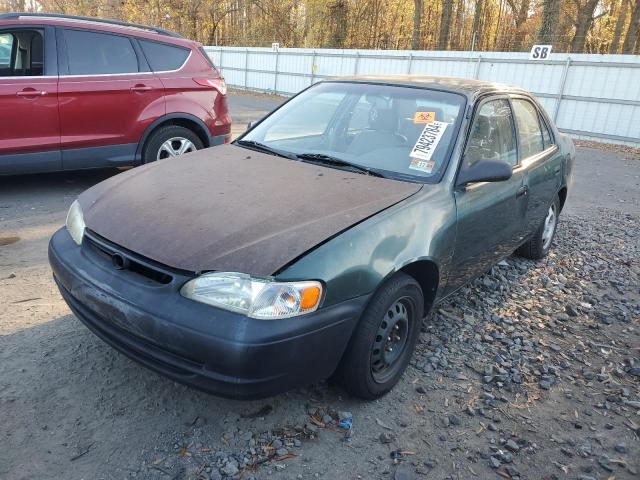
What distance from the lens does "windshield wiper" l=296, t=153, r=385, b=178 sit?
3.25m

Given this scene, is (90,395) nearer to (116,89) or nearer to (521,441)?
(521,441)

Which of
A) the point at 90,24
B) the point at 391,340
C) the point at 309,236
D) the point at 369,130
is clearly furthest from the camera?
the point at 90,24

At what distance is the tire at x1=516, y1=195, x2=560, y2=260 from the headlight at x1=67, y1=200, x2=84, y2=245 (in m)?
3.79

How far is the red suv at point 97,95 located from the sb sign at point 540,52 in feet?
39.4

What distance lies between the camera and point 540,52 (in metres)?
15.2

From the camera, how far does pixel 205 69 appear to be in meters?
6.80

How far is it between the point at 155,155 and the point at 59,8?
34.0m

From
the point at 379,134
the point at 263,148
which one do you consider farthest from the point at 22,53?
the point at 379,134

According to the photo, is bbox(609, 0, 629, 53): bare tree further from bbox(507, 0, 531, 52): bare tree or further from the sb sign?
the sb sign

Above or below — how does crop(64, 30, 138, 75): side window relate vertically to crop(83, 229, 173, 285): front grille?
above

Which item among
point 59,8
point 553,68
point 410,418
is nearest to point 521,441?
point 410,418

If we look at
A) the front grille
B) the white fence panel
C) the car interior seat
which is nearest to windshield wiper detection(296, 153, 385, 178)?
the car interior seat

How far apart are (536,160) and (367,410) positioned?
2671mm

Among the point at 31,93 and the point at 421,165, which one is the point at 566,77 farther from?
the point at 31,93
